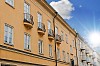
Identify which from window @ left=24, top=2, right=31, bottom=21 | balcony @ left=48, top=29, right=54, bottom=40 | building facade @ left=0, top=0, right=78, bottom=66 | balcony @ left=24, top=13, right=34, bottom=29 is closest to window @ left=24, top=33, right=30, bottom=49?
building facade @ left=0, top=0, right=78, bottom=66

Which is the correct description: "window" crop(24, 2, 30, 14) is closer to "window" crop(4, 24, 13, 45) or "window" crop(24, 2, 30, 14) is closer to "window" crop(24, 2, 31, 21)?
"window" crop(24, 2, 31, 21)

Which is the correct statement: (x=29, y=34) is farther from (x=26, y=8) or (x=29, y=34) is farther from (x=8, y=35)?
(x=8, y=35)

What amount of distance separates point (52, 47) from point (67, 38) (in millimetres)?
11091

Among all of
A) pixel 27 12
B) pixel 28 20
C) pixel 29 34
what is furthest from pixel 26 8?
pixel 29 34

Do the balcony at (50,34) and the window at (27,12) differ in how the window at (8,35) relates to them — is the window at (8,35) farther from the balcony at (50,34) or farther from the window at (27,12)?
the balcony at (50,34)

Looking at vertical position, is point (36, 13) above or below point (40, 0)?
below

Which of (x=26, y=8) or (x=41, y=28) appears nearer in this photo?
(x=26, y=8)

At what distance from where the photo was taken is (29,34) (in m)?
23.2

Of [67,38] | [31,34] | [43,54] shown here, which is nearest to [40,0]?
[31,34]

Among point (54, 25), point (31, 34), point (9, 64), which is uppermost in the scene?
point (54, 25)

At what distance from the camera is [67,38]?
42.1 m

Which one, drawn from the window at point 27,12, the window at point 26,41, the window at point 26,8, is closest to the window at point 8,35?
the window at point 26,41

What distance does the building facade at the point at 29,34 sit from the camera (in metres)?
18.3

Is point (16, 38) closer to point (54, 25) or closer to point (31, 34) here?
point (31, 34)
